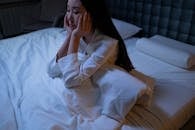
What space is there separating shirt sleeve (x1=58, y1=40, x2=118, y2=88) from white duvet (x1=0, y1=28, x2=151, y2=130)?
112 mm

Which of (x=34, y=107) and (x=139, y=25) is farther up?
(x=139, y=25)

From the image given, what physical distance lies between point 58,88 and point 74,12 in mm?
437

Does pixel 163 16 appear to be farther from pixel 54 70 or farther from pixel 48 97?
pixel 48 97

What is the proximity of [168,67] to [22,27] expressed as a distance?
2.12 m

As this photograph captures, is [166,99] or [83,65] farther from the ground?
[83,65]

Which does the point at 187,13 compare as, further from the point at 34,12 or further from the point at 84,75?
the point at 34,12

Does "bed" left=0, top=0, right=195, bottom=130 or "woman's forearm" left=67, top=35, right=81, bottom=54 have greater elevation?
"woman's forearm" left=67, top=35, right=81, bottom=54

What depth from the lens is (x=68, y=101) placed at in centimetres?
114

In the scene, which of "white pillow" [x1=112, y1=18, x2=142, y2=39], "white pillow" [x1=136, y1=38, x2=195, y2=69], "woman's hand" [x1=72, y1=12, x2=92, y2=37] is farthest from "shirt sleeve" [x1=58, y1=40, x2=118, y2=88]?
"white pillow" [x1=112, y1=18, x2=142, y2=39]

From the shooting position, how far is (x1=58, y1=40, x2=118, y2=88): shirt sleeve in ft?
3.68

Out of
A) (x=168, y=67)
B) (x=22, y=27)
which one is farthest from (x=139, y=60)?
(x=22, y=27)

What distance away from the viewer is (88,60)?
1.16 metres

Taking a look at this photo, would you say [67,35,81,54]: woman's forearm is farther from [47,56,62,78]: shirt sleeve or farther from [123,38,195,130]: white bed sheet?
[123,38,195,130]: white bed sheet

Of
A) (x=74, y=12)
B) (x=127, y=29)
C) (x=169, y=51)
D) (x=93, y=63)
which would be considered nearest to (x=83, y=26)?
(x=74, y=12)
